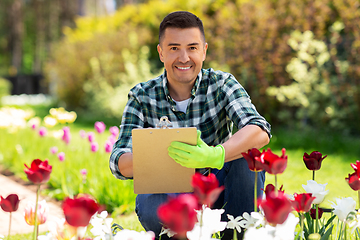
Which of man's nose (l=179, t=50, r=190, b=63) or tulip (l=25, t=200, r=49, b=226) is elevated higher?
man's nose (l=179, t=50, r=190, b=63)

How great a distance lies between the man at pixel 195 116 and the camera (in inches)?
58.5

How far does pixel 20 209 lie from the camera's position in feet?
8.71

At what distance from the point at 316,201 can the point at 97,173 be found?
207 cm

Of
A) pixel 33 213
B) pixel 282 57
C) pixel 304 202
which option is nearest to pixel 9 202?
pixel 33 213

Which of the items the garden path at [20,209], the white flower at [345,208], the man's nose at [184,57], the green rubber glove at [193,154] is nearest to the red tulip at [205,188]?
the green rubber glove at [193,154]

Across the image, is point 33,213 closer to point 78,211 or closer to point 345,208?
point 78,211

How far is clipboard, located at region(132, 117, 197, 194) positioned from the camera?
131cm

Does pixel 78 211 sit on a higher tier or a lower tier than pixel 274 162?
lower

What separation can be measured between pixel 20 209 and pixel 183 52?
6.09 ft

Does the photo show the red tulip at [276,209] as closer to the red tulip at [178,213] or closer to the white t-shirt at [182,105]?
the red tulip at [178,213]

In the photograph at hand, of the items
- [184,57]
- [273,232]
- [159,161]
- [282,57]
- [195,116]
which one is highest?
[282,57]

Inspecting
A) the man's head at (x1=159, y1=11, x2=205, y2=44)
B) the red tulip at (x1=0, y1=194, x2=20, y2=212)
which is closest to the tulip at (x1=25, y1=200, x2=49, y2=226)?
the red tulip at (x1=0, y1=194, x2=20, y2=212)

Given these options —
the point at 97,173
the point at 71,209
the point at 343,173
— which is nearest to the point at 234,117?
the point at 71,209

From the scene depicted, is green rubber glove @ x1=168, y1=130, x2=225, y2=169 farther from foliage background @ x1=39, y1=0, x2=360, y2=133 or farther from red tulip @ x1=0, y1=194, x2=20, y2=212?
foliage background @ x1=39, y1=0, x2=360, y2=133
